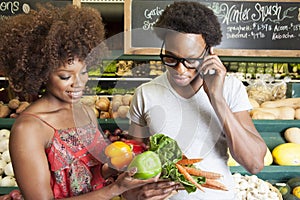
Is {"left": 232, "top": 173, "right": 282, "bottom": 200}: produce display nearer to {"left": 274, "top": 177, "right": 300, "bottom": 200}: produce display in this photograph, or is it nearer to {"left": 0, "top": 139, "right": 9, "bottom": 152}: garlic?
{"left": 274, "top": 177, "right": 300, "bottom": 200}: produce display

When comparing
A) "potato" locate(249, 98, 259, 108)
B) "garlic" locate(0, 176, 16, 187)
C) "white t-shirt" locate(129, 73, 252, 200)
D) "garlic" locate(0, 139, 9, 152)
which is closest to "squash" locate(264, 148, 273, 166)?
"potato" locate(249, 98, 259, 108)

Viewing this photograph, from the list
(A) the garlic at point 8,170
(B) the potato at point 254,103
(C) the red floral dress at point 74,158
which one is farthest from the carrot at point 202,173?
(A) the garlic at point 8,170


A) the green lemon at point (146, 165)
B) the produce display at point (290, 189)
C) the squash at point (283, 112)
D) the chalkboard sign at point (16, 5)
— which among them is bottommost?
the produce display at point (290, 189)

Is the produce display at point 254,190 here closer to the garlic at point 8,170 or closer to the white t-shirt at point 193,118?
the white t-shirt at point 193,118

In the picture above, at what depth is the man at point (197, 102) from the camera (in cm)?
123

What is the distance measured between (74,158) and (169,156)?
1.05 feet

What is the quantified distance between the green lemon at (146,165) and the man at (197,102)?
16cm

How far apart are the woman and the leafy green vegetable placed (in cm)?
4

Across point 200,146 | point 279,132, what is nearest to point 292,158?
point 279,132

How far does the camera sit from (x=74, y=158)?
4.13 feet

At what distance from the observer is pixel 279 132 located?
272 centimetres

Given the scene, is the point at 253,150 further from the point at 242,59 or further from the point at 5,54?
the point at 242,59

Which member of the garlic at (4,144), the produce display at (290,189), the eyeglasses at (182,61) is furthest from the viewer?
the garlic at (4,144)

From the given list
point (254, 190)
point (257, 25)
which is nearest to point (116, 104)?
point (254, 190)
